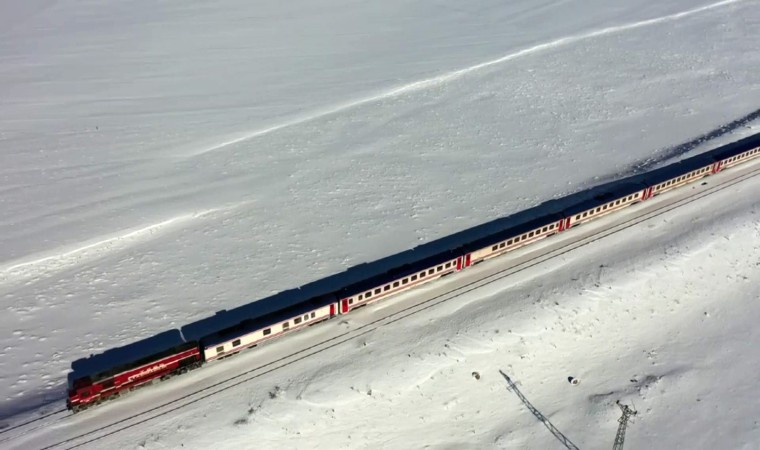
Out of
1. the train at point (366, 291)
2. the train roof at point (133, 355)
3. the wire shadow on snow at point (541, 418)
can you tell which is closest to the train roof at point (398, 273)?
the train at point (366, 291)

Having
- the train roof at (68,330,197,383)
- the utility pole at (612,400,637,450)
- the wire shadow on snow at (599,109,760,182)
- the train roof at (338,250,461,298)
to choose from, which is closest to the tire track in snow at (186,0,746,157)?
the train roof at (68,330,197,383)

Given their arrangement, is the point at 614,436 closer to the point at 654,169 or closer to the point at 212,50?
the point at 654,169

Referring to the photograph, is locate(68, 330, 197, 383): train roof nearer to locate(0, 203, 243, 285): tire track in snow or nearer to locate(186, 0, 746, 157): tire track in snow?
locate(0, 203, 243, 285): tire track in snow

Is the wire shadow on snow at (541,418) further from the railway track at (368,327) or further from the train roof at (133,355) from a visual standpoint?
the train roof at (133,355)

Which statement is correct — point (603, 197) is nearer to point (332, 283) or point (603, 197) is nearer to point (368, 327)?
point (368, 327)

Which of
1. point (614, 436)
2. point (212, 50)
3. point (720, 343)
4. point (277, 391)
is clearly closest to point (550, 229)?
point (720, 343)

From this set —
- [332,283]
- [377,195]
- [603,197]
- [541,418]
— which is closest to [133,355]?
[332,283]
